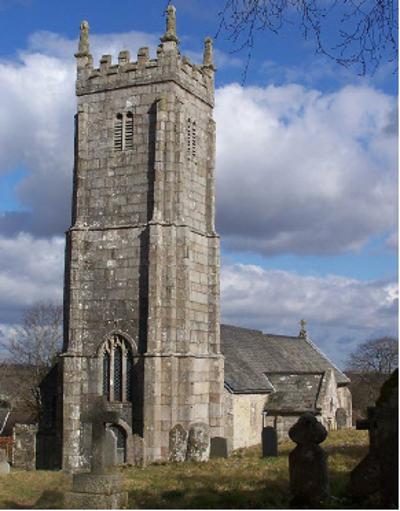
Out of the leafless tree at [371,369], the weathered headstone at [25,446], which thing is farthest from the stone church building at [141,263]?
the leafless tree at [371,369]

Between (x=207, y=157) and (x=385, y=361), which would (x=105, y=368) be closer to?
(x=207, y=157)

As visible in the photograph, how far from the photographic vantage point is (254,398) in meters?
38.5

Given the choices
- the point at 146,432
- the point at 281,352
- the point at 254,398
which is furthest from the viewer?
the point at 281,352

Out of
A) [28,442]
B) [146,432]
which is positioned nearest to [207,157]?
[146,432]

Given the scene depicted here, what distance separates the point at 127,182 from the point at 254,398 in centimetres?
1616

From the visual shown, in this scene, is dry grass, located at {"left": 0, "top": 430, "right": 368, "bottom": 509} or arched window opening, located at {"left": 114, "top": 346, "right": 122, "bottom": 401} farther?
arched window opening, located at {"left": 114, "top": 346, "right": 122, "bottom": 401}

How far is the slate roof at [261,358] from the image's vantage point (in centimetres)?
3866

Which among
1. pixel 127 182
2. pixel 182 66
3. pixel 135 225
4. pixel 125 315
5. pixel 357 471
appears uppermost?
pixel 182 66

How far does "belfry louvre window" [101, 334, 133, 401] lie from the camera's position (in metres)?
26.6

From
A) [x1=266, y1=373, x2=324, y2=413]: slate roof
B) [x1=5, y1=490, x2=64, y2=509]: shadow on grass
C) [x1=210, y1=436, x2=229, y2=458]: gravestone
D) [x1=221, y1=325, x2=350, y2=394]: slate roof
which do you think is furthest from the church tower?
[x1=266, y1=373, x2=324, y2=413]: slate roof

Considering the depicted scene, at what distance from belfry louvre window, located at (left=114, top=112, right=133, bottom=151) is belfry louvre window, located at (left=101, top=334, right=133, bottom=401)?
7332mm

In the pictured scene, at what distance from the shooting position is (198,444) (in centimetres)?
2492

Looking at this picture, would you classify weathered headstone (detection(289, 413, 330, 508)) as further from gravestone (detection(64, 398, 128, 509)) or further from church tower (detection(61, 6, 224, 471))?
church tower (detection(61, 6, 224, 471))

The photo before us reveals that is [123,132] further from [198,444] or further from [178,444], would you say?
[198,444]
